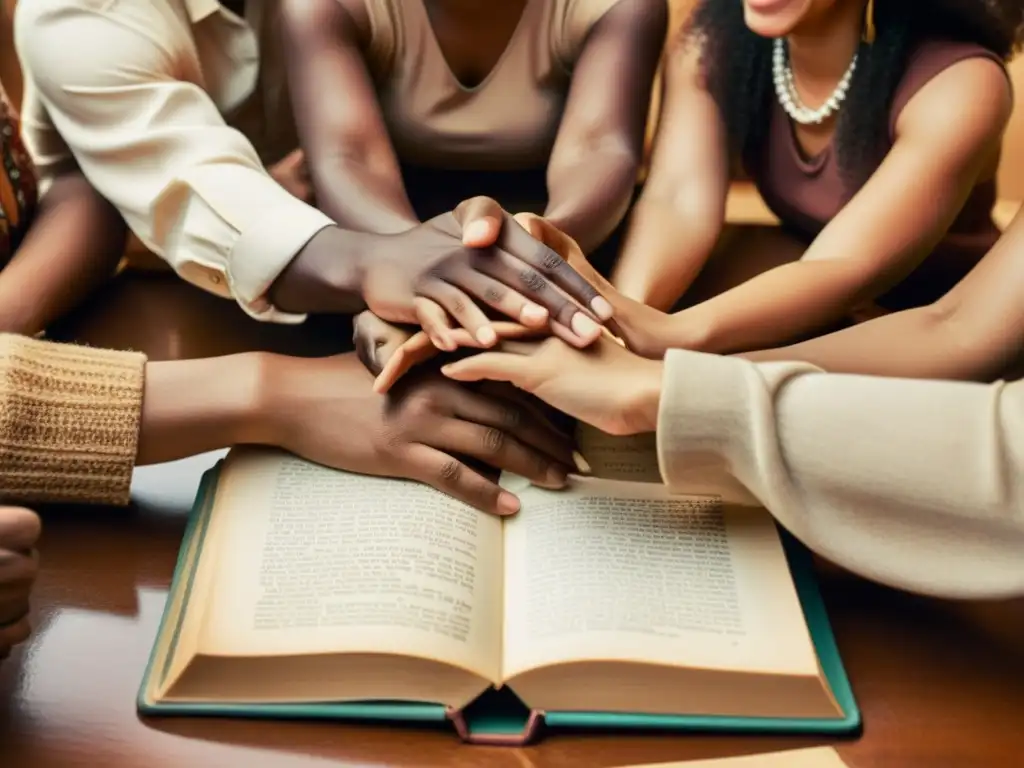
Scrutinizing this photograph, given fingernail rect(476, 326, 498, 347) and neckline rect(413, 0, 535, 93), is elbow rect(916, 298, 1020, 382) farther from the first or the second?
neckline rect(413, 0, 535, 93)

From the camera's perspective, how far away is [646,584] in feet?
1.69

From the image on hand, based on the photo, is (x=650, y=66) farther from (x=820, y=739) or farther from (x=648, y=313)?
(x=820, y=739)

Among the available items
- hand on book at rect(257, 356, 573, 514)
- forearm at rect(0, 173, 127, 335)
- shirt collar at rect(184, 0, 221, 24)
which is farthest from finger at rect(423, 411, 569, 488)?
shirt collar at rect(184, 0, 221, 24)

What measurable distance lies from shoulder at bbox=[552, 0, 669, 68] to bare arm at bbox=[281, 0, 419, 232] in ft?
0.51

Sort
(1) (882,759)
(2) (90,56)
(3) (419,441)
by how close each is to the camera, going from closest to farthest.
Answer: (1) (882,759), (3) (419,441), (2) (90,56)

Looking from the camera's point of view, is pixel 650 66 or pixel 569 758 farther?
pixel 650 66

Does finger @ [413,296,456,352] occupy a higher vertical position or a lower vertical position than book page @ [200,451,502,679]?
higher

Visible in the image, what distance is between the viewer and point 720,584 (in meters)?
0.52

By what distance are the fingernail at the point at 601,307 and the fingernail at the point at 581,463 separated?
0.09 meters

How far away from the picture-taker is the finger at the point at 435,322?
1.95ft

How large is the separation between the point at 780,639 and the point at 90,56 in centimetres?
60

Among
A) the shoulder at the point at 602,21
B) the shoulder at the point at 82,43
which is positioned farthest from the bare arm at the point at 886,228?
the shoulder at the point at 82,43

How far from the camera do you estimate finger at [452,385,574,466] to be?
597 millimetres

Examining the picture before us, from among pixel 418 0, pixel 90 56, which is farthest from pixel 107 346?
pixel 418 0
